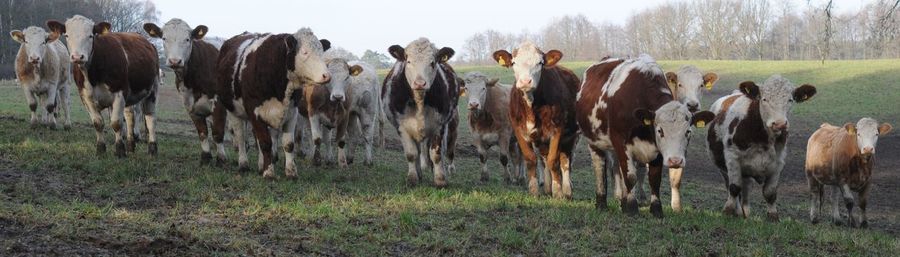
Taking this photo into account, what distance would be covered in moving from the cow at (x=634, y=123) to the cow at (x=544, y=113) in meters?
0.44

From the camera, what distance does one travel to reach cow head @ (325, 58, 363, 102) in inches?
516

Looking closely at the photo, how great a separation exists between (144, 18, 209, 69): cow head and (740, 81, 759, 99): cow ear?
733 cm

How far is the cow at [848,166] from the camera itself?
13.6 meters

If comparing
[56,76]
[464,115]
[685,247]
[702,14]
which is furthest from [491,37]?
[685,247]

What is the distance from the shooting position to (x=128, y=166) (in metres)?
10.7

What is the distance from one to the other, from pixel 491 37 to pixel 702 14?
1692 inches

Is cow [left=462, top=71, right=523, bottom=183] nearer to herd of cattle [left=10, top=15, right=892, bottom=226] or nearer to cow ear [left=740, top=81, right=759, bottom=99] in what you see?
herd of cattle [left=10, top=15, right=892, bottom=226]

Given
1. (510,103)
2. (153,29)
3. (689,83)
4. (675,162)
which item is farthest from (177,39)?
(689,83)

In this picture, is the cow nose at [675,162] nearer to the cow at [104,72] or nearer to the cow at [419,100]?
the cow at [419,100]

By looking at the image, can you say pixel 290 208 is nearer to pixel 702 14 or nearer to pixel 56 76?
pixel 56 76

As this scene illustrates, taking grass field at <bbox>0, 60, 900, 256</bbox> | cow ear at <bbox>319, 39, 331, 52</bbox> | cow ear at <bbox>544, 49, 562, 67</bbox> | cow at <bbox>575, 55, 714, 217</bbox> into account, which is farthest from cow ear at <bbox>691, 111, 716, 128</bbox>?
cow ear at <bbox>319, 39, 331, 52</bbox>

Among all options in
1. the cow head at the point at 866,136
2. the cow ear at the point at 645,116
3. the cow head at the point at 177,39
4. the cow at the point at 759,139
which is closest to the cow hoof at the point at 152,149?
the cow head at the point at 177,39

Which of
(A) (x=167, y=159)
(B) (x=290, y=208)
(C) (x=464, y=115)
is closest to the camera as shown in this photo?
(B) (x=290, y=208)

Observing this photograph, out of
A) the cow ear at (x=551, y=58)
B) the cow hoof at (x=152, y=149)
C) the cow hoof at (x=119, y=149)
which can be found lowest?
the cow hoof at (x=152, y=149)
